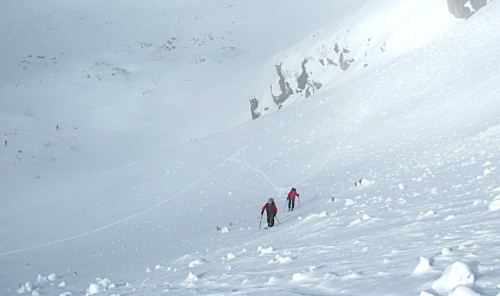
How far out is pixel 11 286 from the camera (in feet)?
53.1

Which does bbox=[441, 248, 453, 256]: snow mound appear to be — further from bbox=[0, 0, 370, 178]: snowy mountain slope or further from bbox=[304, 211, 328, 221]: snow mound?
bbox=[0, 0, 370, 178]: snowy mountain slope

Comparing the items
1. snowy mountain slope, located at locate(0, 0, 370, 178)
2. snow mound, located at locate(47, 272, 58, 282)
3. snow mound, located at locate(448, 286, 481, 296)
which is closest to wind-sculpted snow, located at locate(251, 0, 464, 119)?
snowy mountain slope, located at locate(0, 0, 370, 178)

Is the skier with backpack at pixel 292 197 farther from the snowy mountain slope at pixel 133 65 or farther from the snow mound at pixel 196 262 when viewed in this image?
the snowy mountain slope at pixel 133 65

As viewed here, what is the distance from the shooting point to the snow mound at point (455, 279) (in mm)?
4672

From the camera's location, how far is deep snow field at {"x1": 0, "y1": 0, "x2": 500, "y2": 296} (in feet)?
26.7

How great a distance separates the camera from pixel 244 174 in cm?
2784

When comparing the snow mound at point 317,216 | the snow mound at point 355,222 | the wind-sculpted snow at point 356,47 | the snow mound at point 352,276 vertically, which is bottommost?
the snow mound at point 352,276

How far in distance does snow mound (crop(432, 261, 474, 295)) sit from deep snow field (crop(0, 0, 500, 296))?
0.06 ft

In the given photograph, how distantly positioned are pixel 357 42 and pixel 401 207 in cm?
3335

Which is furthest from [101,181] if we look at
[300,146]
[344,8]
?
→ [344,8]

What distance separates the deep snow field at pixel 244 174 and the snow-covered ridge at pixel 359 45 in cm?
242

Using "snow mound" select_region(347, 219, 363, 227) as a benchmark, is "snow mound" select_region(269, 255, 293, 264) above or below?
below

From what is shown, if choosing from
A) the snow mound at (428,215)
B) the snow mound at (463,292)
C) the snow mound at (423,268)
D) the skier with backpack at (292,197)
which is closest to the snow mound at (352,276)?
the snow mound at (423,268)

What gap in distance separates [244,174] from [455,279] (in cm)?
2323
